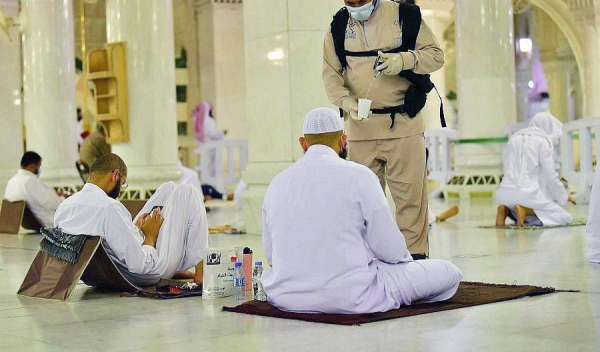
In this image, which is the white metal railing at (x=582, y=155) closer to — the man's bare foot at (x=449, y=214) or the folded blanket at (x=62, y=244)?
the man's bare foot at (x=449, y=214)

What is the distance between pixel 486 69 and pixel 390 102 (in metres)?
10.0

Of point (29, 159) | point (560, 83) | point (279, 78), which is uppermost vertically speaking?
point (560, 83)

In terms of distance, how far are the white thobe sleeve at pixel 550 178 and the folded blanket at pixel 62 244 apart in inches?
241

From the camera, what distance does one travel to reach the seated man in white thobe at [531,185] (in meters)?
10.9

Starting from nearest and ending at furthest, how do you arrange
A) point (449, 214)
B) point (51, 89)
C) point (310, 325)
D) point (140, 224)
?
point (310, 325) < point (140, 224) < point (449, 214) < point (51, 89)

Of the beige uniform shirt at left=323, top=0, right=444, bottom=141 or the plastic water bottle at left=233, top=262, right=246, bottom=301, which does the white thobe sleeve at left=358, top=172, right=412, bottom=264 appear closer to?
the plastic water bottle at left=233, top=262, right=246, bottom=301

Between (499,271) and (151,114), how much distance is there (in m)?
7.07

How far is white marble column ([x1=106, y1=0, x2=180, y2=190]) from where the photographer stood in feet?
43.3

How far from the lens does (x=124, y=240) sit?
21.0 ft

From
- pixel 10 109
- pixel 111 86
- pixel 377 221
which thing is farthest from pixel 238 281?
pixel 10 109

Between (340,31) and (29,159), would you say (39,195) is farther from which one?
(340,31)

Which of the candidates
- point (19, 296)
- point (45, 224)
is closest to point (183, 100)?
point (45, 224)

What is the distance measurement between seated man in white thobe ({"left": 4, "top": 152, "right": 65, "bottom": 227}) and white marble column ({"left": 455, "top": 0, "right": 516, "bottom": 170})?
6566mm

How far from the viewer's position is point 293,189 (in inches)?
206
